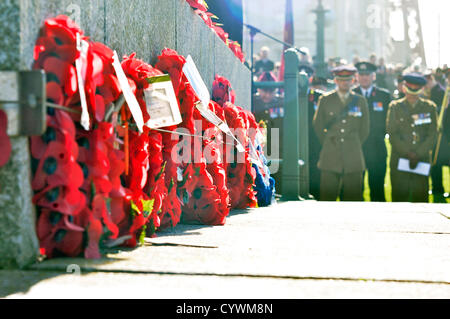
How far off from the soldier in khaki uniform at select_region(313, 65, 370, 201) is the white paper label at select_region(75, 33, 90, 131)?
661cm

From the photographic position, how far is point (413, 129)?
8805mm

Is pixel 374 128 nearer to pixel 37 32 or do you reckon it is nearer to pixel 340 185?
pixel 340 185

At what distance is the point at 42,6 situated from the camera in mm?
2375

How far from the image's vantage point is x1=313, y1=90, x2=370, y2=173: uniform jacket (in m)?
8.73

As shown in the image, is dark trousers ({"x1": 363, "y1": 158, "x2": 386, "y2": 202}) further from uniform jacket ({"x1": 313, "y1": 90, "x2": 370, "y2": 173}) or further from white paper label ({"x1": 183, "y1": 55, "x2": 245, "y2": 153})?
white paper label ({"x1": 183, "y1": 55, "x2": 245, "y2": 153})

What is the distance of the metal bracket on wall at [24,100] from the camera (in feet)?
7.11

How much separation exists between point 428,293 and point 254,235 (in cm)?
144

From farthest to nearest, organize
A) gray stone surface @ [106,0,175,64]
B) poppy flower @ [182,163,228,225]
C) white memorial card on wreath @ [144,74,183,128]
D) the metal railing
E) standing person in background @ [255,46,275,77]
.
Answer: standing person in background @ [255,46,275,77] < the metal railing < poppy flower @ [182,163,228,225] < gray stone surface @ [106,0,175,64] < white memorial card on wreath @ [144,74,183,128]

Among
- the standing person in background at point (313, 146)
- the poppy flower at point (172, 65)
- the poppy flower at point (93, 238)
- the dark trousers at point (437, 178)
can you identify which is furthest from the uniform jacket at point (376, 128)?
the poppy flower at point (93, 238)

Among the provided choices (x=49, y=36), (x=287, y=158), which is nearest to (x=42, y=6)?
(x=49, y=36)

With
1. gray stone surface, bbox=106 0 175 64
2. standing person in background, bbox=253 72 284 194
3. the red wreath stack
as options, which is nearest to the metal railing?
standing person in background, bbox=253 72 284 194

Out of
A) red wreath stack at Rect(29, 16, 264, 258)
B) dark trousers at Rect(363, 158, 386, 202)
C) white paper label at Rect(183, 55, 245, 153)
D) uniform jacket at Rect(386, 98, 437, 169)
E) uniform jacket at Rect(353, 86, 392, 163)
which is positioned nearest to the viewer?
red wreath stack at Rect(29, 16, 264, 258)

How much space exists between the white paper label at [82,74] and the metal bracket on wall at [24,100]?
0.20 m
